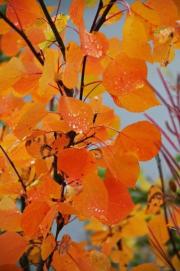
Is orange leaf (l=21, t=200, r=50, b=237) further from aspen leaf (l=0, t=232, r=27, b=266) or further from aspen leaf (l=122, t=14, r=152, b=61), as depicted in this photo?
aspen leaf (l=122, t=14, r=152, b=61)

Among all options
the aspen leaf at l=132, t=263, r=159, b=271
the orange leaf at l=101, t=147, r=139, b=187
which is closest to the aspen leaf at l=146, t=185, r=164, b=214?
the aspen leaf at l=132, t=263, r=159, b=271

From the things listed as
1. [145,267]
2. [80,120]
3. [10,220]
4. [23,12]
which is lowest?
[145,267]

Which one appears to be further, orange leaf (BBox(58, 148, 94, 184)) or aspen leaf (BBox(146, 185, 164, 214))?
aspen leaf (BBox(146, 185, 164, 214))

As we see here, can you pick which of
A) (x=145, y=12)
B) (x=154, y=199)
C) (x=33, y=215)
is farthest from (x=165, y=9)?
(x=154, y=199)

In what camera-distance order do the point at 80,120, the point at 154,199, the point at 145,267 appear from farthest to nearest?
the point at 154,199, the point at 145,267, the point at 80,120

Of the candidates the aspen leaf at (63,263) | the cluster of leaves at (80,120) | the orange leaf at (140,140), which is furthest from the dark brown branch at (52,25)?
the aspen leaf at (63,263)

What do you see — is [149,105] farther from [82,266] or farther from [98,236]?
[98,236]

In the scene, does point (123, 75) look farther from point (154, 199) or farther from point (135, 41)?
point (154, 199)
